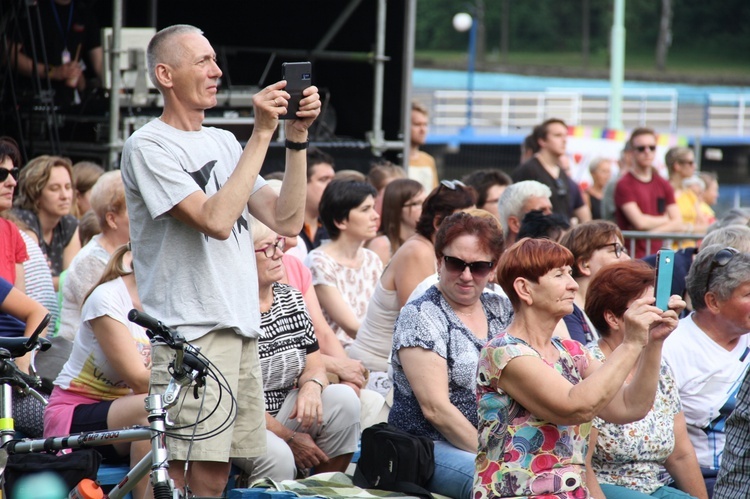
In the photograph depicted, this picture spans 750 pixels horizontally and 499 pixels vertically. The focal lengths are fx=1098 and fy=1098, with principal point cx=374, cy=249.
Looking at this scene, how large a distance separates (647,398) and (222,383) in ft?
4.62

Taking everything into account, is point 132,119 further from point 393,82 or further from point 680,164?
point 680,164

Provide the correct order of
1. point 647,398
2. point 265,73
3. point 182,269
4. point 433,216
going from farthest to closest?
point 265,73
point 433,216
point 647,398
point 182,269

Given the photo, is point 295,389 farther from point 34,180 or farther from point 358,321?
point 34,180

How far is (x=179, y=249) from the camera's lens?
341cm

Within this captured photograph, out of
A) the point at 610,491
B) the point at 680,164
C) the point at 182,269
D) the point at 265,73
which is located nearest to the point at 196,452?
the point at 182,269

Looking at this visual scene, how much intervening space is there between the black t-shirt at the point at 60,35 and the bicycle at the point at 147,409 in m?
5.66

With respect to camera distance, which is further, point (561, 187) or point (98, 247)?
point (561, 187)

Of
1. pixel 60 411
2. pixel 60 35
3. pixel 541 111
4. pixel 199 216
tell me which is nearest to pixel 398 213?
pixel 60 411

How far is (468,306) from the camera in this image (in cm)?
453

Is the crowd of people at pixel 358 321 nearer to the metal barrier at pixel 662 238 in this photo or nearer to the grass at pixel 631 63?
the metal barrier at pixel 662 238

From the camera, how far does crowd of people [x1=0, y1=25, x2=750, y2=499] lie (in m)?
3.44

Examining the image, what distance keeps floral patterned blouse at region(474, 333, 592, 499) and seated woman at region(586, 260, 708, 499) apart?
604 mm

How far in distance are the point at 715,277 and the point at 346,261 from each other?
2.21 m

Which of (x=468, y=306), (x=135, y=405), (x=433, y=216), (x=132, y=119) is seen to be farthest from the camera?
(x=132, y=119)
